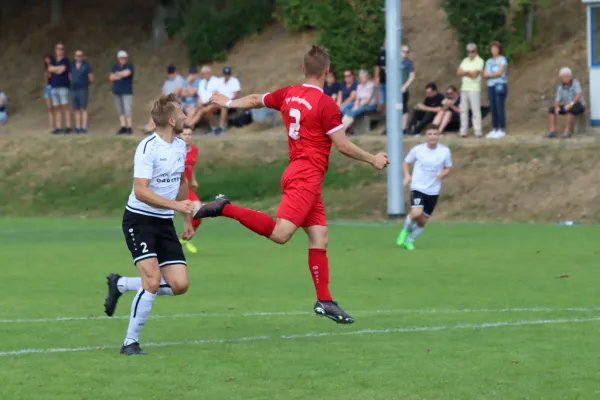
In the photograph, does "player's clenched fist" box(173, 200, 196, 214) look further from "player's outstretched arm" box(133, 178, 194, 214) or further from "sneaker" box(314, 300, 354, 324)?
"sneaker" box(314, 300, 354, 324)

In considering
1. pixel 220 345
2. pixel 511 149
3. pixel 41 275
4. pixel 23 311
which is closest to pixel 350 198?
pixel 511 149

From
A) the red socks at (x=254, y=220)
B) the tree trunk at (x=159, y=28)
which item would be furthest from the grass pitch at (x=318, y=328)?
the tree trunk at (x=159, y=28)

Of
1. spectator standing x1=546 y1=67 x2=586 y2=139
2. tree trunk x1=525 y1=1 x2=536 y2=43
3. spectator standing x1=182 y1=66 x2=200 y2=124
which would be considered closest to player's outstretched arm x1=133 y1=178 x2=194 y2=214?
spectator standing x1=546 y1=67 x2=586 y2=139

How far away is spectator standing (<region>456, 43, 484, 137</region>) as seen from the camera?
94.0 feet

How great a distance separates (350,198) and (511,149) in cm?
361

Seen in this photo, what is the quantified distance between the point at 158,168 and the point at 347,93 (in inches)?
850

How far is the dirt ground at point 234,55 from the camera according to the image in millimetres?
32344

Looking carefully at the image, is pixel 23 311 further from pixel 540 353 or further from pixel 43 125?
pixel 43 125

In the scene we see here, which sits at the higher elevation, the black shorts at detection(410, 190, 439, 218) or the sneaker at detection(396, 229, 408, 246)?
the black shorts at detection(410, 190, 439, 218)

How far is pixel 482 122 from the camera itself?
3088 centimetres

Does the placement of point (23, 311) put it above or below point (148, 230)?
below

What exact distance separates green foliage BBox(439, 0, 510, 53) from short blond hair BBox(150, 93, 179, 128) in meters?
23.1

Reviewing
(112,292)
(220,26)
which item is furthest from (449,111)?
(112,292)

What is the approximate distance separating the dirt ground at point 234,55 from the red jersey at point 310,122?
64.5 feet
